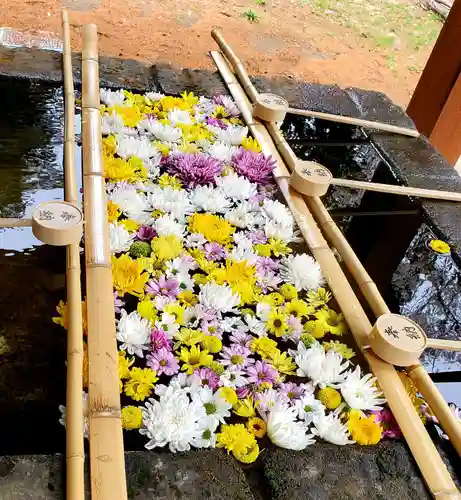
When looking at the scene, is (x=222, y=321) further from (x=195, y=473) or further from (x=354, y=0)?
(x=354, y=0)

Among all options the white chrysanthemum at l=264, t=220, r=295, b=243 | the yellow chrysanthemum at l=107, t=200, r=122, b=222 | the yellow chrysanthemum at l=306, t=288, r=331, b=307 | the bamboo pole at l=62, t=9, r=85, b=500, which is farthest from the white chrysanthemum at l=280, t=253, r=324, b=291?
the bamboo pole at l=62, t=9, r=85, b=500

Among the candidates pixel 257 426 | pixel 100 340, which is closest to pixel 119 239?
pixel 100 340

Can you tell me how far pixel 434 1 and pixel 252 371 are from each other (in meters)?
8.37

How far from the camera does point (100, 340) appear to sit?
1571mm

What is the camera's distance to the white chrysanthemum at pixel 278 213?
A: 2241mm

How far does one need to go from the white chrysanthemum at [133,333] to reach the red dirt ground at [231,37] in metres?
4.56

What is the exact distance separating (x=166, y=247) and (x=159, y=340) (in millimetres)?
430

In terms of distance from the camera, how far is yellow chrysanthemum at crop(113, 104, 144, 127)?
103 inches

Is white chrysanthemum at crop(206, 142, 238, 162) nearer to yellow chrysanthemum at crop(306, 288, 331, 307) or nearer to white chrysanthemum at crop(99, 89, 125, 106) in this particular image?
white chrysanthemum at crop(99, 89, 125, 106)

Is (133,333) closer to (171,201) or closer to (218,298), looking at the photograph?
(218,298)

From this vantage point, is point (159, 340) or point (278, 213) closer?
point (159, 340)

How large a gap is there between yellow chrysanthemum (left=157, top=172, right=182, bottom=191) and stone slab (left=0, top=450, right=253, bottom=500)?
3.92ft

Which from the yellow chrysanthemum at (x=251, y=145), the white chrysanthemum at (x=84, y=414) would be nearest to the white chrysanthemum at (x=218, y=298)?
the white chrysanthemum at (x=84, y=414)

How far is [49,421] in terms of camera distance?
1.42 meters
